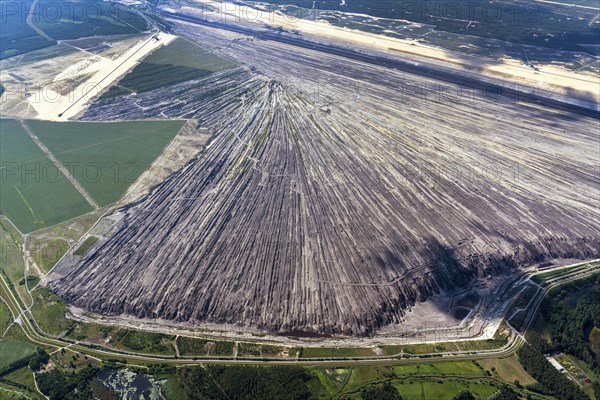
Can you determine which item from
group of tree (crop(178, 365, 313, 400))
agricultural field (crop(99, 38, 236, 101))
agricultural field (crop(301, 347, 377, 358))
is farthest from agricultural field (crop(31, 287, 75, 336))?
agricultural field (crop(99, 38, 236, 101))

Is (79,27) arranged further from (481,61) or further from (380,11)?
(481,61)

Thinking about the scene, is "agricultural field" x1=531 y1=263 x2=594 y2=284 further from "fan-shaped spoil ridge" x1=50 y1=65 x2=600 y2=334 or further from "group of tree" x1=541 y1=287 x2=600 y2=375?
"fan-shaped spoil ridge" x1=50 y1=65 x2=600 y2=334

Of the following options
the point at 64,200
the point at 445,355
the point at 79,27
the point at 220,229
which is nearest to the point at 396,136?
the point at 220,229

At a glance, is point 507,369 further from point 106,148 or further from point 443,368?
point 106,148

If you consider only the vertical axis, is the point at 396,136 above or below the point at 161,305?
above

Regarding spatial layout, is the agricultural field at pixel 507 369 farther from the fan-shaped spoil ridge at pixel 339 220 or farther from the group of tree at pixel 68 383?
the group of tree at pixel 68 383

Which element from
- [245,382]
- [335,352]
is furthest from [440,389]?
[245,382]
